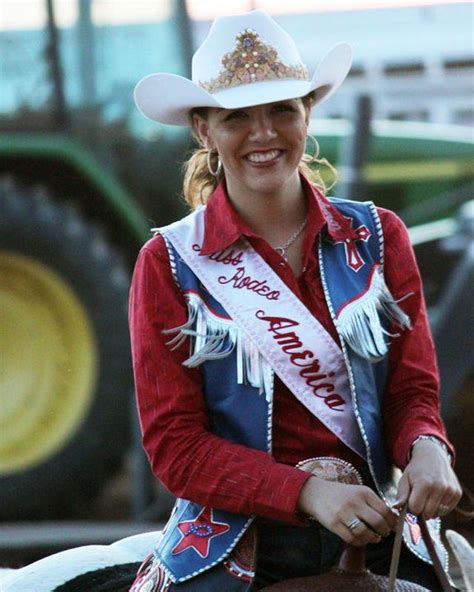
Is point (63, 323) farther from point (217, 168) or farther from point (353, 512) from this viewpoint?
point (353, 512)

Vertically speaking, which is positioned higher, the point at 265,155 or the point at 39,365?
the point at 265,155

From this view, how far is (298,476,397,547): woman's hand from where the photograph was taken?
233 cm

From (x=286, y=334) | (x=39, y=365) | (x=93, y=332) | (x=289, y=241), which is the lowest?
(x=39, y=365)

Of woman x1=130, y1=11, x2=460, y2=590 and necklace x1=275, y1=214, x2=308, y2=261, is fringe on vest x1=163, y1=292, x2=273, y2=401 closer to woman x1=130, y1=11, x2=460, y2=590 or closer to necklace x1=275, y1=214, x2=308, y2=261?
woman x1=130, y1=11, x2=460, y2=590

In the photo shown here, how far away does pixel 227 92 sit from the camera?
2600 mm

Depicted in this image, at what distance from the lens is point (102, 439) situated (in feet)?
20.3

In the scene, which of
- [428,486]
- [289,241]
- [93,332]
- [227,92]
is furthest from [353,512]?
[93,332]

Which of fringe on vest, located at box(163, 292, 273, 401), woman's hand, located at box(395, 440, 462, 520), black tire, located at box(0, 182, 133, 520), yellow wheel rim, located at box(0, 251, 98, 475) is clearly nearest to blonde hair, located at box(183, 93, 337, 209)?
fringe on vest, located at box(163, 292, 273, 401)

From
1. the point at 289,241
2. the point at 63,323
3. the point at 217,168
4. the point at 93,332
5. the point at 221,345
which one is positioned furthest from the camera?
the point at 63,323

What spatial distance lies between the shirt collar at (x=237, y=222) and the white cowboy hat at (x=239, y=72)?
184mm

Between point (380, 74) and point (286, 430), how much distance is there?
651cm

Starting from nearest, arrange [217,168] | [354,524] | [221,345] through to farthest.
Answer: [354,524], [221,345], [217,168]

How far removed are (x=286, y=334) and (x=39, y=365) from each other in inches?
153

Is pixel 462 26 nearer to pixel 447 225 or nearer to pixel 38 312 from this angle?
pixel 447 225
